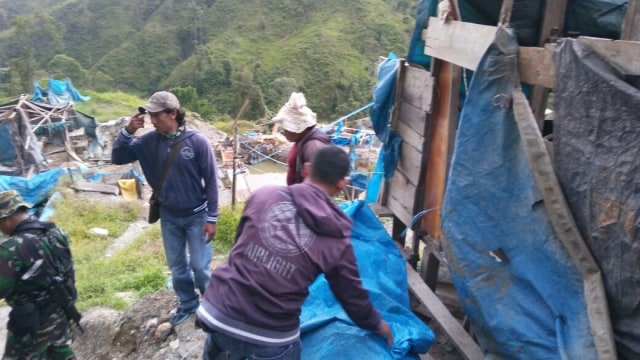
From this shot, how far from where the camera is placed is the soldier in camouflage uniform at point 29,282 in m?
2.91

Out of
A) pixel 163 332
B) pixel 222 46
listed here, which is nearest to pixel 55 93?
pixel 163 332

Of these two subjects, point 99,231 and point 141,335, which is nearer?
point 141,335

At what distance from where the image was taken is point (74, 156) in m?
19.0

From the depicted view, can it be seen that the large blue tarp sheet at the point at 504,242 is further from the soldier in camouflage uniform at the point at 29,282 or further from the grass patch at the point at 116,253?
the grass patch at the point at 116,253

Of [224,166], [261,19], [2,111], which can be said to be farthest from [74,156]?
[261,19]

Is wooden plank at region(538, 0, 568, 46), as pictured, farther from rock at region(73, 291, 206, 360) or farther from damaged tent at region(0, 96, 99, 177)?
damaged tent at region(0, 96, 99, 177)

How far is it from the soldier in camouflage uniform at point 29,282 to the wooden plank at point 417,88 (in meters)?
2.75

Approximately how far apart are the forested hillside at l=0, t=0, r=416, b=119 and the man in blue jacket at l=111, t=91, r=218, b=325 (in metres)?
34.7

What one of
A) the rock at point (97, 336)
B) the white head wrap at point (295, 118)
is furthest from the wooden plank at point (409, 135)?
the rock at point (97, 336)

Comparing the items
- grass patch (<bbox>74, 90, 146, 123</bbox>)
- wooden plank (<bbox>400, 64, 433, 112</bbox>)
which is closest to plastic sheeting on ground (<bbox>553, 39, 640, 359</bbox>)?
wooden plank (<bbox>400, 64, 433, 112</bbox>)

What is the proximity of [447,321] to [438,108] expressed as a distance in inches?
58.5

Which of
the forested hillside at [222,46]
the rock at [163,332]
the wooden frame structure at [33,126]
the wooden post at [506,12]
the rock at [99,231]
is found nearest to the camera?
the wooden post at [506,12]

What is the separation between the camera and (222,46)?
56.1 m

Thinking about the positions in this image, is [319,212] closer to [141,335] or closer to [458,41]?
[458,41]
